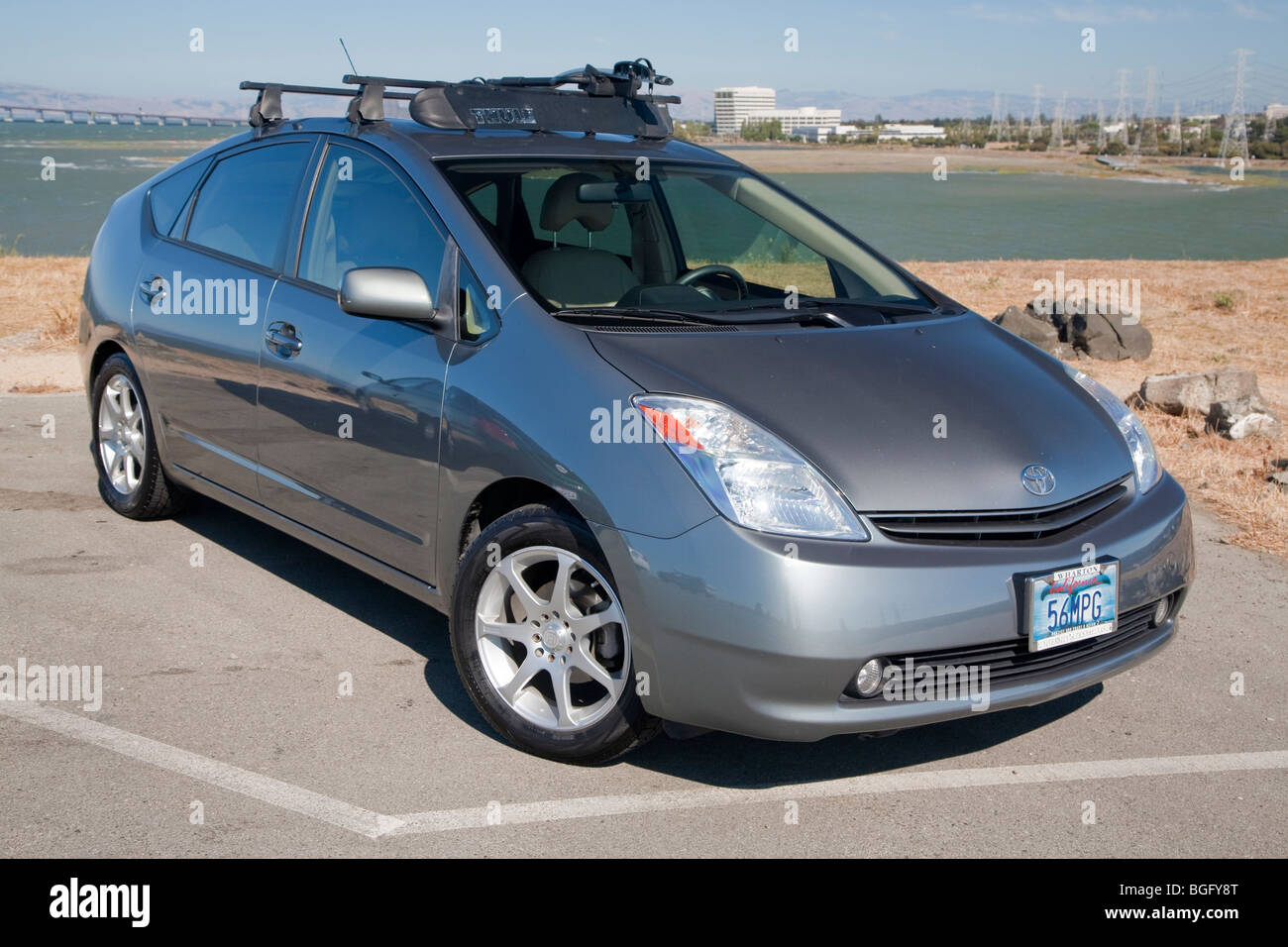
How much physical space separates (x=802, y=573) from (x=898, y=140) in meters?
143

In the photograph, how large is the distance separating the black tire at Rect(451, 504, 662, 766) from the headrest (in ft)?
4.99

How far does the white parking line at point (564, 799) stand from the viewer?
3375mm

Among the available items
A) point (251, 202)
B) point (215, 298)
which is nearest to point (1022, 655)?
point (215, 298)

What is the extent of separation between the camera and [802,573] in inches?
124

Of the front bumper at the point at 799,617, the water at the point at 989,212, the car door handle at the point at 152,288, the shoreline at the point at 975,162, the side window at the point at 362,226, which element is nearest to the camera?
the front bumper at the point at 799,617

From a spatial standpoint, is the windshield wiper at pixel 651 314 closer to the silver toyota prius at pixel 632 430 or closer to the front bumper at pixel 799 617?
the silver toyota prius at pixel 632 430

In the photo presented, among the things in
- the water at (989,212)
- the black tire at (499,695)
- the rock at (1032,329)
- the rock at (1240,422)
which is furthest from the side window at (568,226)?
the rock at (1032,329)

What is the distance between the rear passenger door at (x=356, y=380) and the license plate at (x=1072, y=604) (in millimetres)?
1835

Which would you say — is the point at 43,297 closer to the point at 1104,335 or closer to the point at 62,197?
the point at 1104,335

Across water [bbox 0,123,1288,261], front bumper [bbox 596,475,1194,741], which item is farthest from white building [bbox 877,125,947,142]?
front bumper [bbox 596,475,1194,741]

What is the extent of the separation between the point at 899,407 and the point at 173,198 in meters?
3.73

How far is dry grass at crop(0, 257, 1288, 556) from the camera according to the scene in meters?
6.86
